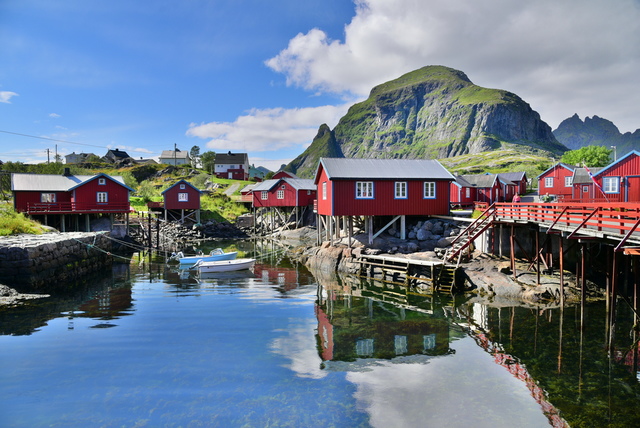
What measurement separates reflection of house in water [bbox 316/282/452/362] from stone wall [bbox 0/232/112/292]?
15948 mm

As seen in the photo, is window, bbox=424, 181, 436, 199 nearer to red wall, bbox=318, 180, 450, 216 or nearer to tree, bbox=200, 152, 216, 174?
red wall, bbox=318, 180, 450, 216

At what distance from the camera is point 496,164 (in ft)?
375

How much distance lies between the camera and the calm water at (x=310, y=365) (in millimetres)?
8914

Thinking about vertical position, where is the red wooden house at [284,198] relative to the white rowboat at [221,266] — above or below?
above

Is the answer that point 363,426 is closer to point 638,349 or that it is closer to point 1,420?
point 1,420

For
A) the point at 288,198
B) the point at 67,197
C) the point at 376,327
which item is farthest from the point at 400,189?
the point at 67,197

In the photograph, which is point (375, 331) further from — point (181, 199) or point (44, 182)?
point (181, 199)

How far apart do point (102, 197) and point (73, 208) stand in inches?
122

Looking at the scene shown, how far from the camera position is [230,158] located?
103 m

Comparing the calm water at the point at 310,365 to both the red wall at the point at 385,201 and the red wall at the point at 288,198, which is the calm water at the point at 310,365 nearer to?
the red wall at the point at 385,201

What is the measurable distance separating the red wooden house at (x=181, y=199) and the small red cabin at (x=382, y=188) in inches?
1128

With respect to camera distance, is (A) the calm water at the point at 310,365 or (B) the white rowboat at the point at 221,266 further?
(B) the white rowboat at the point at 221,266

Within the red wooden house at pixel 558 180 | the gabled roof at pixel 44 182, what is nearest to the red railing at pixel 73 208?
the gabled roof at pixel 44 182

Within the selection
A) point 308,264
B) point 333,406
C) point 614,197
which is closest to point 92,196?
point 308,264
